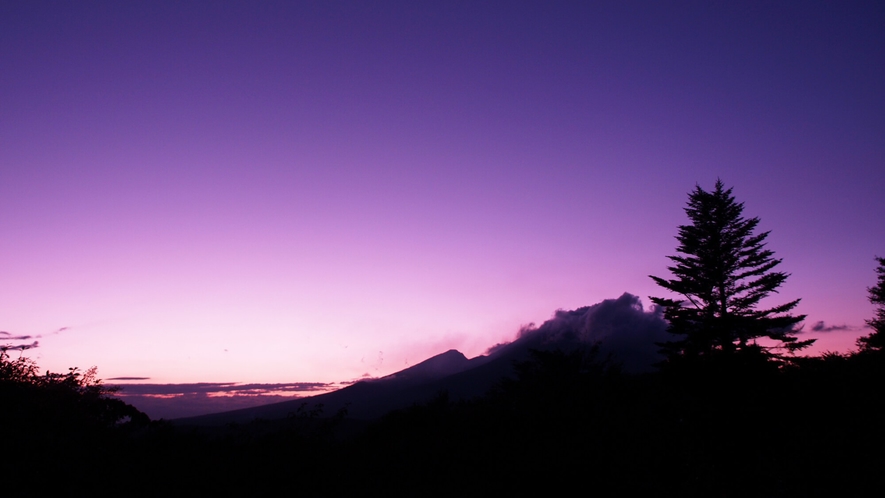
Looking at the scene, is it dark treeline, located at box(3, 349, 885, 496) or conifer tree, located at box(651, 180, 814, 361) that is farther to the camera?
conifer tree, located at box(651, 180, 814, 361)

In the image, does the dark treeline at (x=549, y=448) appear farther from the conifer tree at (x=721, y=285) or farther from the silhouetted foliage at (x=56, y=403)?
the conifer tree at (x=721, y=285)

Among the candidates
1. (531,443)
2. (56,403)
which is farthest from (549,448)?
(56,403)

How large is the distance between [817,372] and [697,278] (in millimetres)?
29119

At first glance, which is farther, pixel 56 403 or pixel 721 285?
pixel 721 285

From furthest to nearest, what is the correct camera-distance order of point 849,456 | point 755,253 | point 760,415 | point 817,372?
point 755,253, point 817,372, point 760,415, point 849,456

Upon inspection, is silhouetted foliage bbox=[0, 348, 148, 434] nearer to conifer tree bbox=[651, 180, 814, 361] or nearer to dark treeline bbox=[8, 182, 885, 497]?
dark treeline bbox=[8, 182, 885, 497]

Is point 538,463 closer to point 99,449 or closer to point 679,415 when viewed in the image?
point 679,415

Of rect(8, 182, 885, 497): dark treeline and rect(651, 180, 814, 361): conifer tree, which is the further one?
rect(651, 180, 814, 361): conifer tree

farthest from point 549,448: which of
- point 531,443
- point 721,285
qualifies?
point 721,285

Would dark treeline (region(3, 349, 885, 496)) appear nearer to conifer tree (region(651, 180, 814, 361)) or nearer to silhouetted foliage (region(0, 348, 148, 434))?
silhouetted foliage (region(0, 348, 148, 434))

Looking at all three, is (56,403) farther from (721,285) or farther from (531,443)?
(721,285)

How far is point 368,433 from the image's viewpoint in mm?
15609

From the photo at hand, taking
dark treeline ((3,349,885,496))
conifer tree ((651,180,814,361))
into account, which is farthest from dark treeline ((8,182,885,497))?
conifer tree ((651,180,814,361))

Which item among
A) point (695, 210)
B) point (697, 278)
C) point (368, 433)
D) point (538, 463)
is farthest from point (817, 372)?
point (695, 210)
